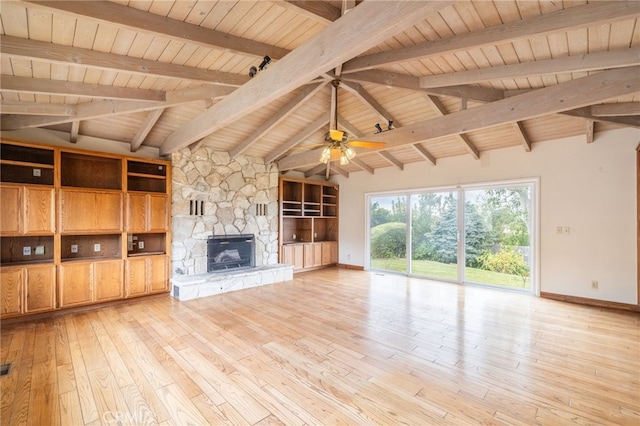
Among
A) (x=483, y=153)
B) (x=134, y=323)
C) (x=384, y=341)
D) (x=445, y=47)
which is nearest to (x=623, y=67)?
(x=445, y=47)

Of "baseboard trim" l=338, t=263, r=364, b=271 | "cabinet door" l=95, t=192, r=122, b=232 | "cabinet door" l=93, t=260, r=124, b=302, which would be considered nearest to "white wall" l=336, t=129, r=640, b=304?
"baseboard trim" l=338, t=263, r=364, b=271

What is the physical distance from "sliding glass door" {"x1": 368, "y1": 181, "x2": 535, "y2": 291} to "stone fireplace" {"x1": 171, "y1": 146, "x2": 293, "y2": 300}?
2.95m

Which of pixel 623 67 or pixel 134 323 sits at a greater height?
pixel 623 67

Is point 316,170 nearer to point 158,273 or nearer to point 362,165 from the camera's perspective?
point 362,165

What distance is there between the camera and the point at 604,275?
185 inches

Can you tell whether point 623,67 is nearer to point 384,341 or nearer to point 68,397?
point 384,341

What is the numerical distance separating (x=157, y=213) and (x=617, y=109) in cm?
733

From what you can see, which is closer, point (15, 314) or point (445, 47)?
point (445, 47)

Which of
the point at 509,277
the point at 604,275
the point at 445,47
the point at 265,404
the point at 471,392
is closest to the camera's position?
the point at 265,404

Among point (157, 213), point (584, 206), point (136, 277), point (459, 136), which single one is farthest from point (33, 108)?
point (584, 206)

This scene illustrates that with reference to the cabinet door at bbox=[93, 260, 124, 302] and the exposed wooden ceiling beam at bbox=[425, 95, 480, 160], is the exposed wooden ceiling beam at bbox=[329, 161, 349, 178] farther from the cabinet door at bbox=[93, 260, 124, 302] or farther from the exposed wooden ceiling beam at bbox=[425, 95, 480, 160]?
the cabinet door at bbox=[93, 260, 124, 302]

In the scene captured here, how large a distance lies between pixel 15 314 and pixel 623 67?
793 cm

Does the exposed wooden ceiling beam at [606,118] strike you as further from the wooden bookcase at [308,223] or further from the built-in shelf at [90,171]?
the built-in shelf at [90,171]

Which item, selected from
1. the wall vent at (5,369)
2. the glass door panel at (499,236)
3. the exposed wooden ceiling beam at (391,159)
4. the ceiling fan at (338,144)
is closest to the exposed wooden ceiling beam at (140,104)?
the ceiling fan at (338,144)
